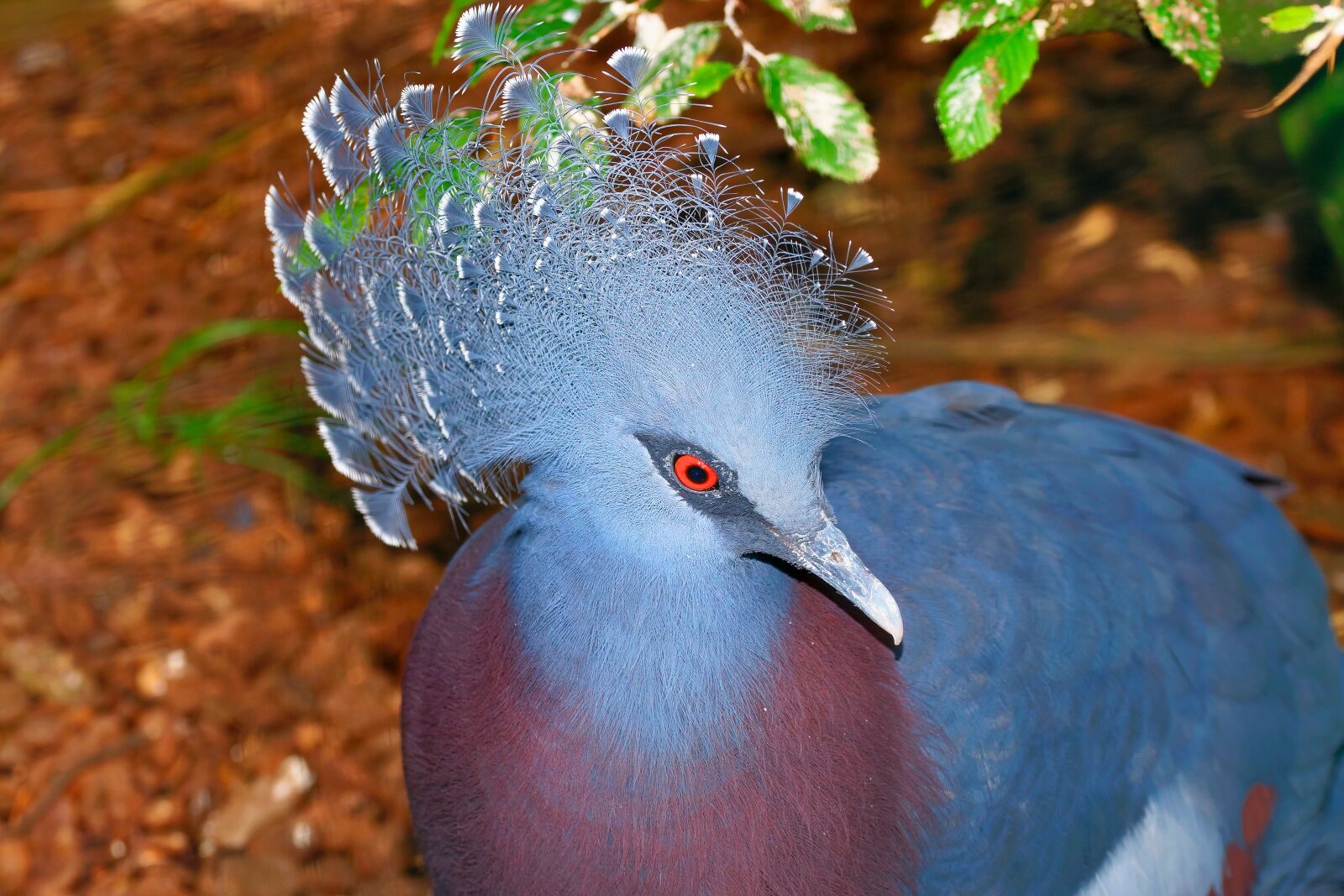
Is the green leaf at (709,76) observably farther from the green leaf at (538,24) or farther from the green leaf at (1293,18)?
the green leaf at (1293,18)

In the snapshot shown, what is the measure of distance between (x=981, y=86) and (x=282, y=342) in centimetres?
251

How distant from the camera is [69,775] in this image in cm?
275

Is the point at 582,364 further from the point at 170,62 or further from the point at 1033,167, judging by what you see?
the point at 170,62

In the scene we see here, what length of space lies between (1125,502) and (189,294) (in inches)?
110

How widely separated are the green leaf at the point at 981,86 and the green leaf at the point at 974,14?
0.09 ft

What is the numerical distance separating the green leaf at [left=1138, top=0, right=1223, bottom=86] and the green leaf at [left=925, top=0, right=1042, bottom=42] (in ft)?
0.46

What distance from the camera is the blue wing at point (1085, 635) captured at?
1.74 metres

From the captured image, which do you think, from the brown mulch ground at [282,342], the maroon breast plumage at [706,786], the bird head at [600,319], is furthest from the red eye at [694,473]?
the brown mulch ground at [282,342]

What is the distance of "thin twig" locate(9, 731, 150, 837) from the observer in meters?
2.69

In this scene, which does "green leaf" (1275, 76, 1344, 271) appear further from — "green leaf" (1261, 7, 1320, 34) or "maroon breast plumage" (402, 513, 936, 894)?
"maroon breast plumage" (402, 513, 936, 894)

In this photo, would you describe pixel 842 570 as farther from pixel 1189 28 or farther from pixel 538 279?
pixel 1189 28

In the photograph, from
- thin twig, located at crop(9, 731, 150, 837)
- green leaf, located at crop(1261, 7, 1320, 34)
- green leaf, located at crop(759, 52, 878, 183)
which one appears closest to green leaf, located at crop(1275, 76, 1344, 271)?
green leaf, located at crop(1261, 7, 1320, 34)

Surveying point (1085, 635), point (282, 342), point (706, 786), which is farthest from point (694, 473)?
point (282, 342)

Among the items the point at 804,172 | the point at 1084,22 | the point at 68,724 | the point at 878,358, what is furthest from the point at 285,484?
the point at 1084,22
